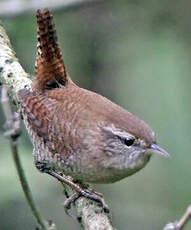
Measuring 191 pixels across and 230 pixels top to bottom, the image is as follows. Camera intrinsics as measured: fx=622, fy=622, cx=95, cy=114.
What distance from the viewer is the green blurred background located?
5.27 metres

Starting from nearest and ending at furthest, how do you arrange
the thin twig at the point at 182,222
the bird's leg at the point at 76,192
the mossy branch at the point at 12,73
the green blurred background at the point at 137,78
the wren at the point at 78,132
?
the thin twig at the point at 182,222 < the wren at the point at 78,132 < the bird's leg at the point at 76,192 < the mossy branch at the point at 12,73 < the green blurred background at the point at 137,78

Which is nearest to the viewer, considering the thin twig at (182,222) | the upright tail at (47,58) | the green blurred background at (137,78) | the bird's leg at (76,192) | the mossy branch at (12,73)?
the thin twig at (182,222)

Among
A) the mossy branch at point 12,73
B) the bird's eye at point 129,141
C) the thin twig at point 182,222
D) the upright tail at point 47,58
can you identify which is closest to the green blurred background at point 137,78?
the mossy branch at point 12,73

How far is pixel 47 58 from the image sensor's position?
3.71 m

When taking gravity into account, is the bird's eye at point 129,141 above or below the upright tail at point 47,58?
below

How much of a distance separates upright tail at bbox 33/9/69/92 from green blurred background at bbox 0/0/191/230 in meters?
1.09

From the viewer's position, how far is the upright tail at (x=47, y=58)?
365 cm

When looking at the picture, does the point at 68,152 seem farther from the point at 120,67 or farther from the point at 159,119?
the point at 120,67

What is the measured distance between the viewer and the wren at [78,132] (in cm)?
332

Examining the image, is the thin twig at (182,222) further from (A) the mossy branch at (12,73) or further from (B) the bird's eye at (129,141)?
(A) the mossy branch at (12,73)

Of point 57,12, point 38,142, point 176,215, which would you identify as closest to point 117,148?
point 38,142

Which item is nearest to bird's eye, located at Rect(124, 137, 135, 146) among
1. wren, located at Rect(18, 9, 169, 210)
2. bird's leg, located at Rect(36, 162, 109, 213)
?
wren, located at Rect(18, 9, 169, 210)

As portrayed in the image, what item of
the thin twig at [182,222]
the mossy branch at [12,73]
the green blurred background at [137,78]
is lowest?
the green blurred background at [137,78]

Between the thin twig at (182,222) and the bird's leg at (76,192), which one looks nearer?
the thin twig at (182,222)
